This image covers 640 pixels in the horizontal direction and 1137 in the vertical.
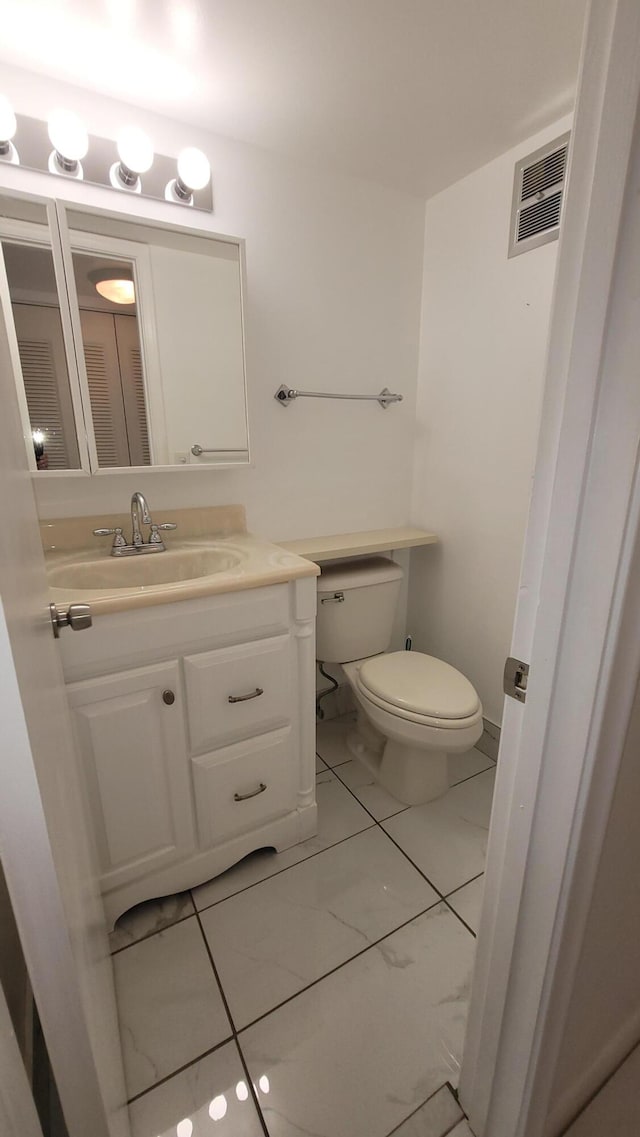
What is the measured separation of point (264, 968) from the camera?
1.07m

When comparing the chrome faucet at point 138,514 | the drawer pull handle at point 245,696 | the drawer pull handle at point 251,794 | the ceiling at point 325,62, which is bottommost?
the drawer pull handle at point 251,794

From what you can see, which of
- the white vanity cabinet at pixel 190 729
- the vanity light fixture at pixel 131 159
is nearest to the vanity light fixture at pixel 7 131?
the vanity light fixture at pixel 131 159

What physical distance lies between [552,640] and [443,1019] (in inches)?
38.8

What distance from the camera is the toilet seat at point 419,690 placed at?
1.36m

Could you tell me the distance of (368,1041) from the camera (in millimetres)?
937

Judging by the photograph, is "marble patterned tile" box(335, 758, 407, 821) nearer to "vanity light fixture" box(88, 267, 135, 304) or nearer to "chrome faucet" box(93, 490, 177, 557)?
"chrome faucet" box(93, 490, 177, 557)

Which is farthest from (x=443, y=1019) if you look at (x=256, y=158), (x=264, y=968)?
(x=256, y=158)

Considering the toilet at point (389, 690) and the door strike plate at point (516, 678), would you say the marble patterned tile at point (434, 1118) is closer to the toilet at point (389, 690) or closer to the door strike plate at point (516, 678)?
the toilet at point (389, 690)

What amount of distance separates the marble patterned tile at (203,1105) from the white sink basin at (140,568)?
101 centimetres

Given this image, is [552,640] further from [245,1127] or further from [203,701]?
[245,1127]

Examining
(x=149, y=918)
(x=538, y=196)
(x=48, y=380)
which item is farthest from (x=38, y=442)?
(x=538, y=196)

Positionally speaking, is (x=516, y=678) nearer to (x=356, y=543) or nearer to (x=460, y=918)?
(x=460, y=918)

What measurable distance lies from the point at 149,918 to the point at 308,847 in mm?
460

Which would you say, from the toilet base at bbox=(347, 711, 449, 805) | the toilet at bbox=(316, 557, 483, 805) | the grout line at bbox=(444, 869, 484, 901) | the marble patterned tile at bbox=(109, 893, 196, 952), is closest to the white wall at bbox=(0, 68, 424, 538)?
the toilet at bbox=(316, 557, 483, 805)
